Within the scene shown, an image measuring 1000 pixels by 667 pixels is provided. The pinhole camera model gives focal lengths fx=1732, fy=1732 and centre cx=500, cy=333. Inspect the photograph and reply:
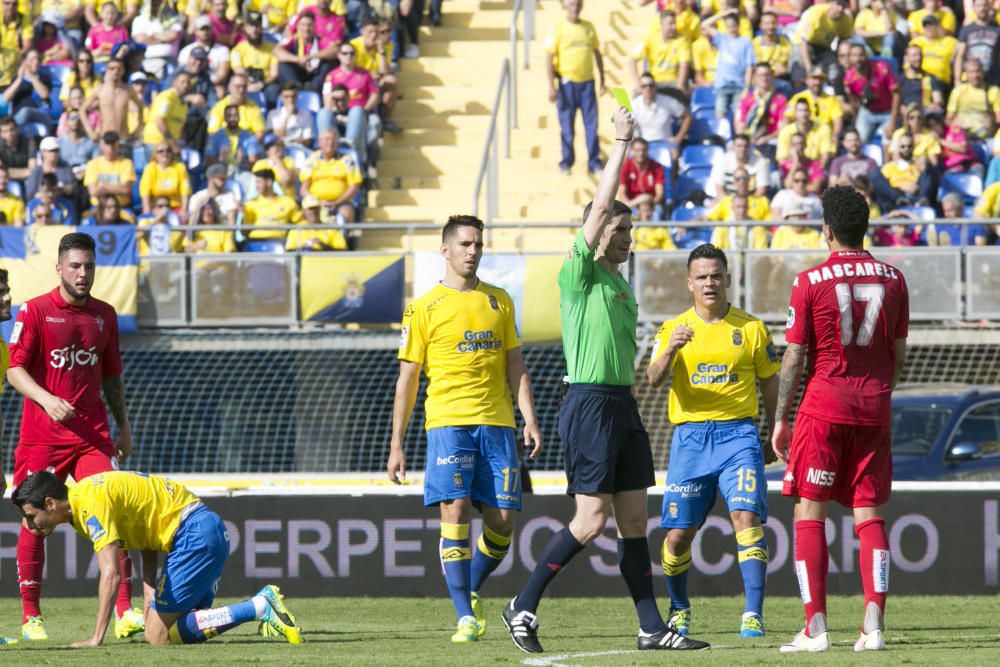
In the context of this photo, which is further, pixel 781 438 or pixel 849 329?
pixel 781 438

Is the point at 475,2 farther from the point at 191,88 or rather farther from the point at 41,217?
the point at 41,217

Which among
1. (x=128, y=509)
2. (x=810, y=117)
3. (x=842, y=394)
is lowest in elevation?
(x=128, y=509)

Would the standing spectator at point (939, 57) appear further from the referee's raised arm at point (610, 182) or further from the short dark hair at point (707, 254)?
the referee's raised arm at point (610, 182)

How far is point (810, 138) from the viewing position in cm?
1823

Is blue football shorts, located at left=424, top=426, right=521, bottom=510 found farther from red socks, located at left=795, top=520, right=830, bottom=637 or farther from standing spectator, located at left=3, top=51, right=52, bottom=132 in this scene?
standing spectator, located at left=3, top=51, right=52, bottom=132

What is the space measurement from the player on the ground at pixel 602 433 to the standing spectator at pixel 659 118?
34.7 feet

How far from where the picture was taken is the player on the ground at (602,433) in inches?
328

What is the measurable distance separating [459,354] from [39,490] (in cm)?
221

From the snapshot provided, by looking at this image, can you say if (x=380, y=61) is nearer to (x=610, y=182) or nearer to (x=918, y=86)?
(x=918, y=86)

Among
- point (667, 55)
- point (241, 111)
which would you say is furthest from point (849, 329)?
point (241, 111)

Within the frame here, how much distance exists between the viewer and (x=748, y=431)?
29.6 feet

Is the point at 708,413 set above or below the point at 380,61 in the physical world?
below

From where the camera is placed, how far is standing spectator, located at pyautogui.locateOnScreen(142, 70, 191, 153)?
777 inches

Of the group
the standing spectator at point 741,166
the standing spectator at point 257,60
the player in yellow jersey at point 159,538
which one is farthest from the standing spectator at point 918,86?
the player in yellow jersey at point 159,538
